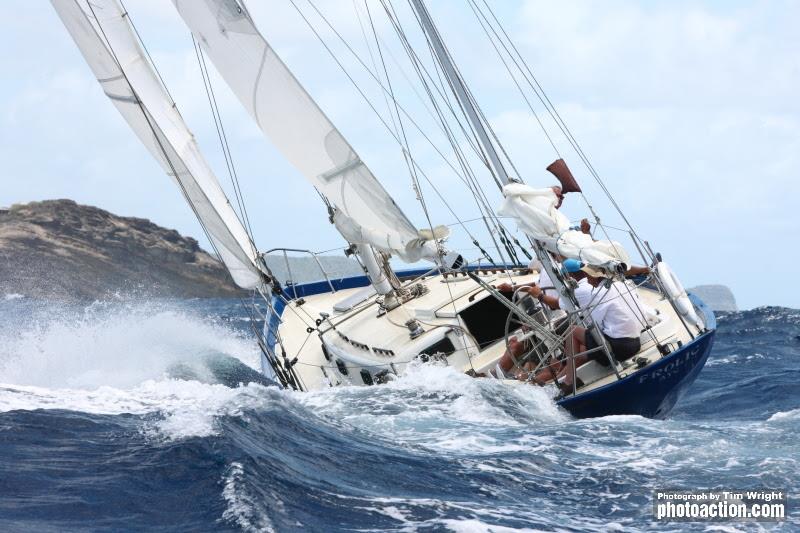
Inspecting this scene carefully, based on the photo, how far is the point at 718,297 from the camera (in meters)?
62.9

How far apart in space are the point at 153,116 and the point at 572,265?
6510 mm

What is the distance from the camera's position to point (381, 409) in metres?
11.2

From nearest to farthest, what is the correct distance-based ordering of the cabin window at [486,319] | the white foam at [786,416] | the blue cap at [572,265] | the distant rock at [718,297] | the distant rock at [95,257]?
1. the white foam at [786,416]
2. the blue cap at [572,265]
3. the cabin window at [486,319]
4. the distant rock at [718,297]
5. the distant rock at [95,257]

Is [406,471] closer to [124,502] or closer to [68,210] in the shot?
[124,502]

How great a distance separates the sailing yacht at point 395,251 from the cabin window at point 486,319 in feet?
0.06

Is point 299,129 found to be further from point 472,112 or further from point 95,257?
point 95,257

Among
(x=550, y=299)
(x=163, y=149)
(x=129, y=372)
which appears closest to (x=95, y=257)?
(x=129, y=372)

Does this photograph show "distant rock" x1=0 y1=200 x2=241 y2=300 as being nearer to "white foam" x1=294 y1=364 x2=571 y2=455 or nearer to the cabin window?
the cabin window

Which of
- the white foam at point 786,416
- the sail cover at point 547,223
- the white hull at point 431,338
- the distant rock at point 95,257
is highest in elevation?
the distant rock at point 95,257

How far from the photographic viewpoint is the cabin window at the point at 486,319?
12641 mm

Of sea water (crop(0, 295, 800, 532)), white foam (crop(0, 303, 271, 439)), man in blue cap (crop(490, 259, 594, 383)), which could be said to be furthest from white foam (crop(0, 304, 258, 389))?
man in blue cap (crop(490, 259, 594, 383))

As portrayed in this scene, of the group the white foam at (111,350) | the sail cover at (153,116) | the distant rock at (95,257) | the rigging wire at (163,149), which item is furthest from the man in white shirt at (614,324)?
the distant rock at (95,257)

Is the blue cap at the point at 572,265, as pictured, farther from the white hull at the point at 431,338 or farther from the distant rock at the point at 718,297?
the distant rock at the point at 718,297

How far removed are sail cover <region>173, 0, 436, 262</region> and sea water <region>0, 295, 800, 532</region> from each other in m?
1.76
